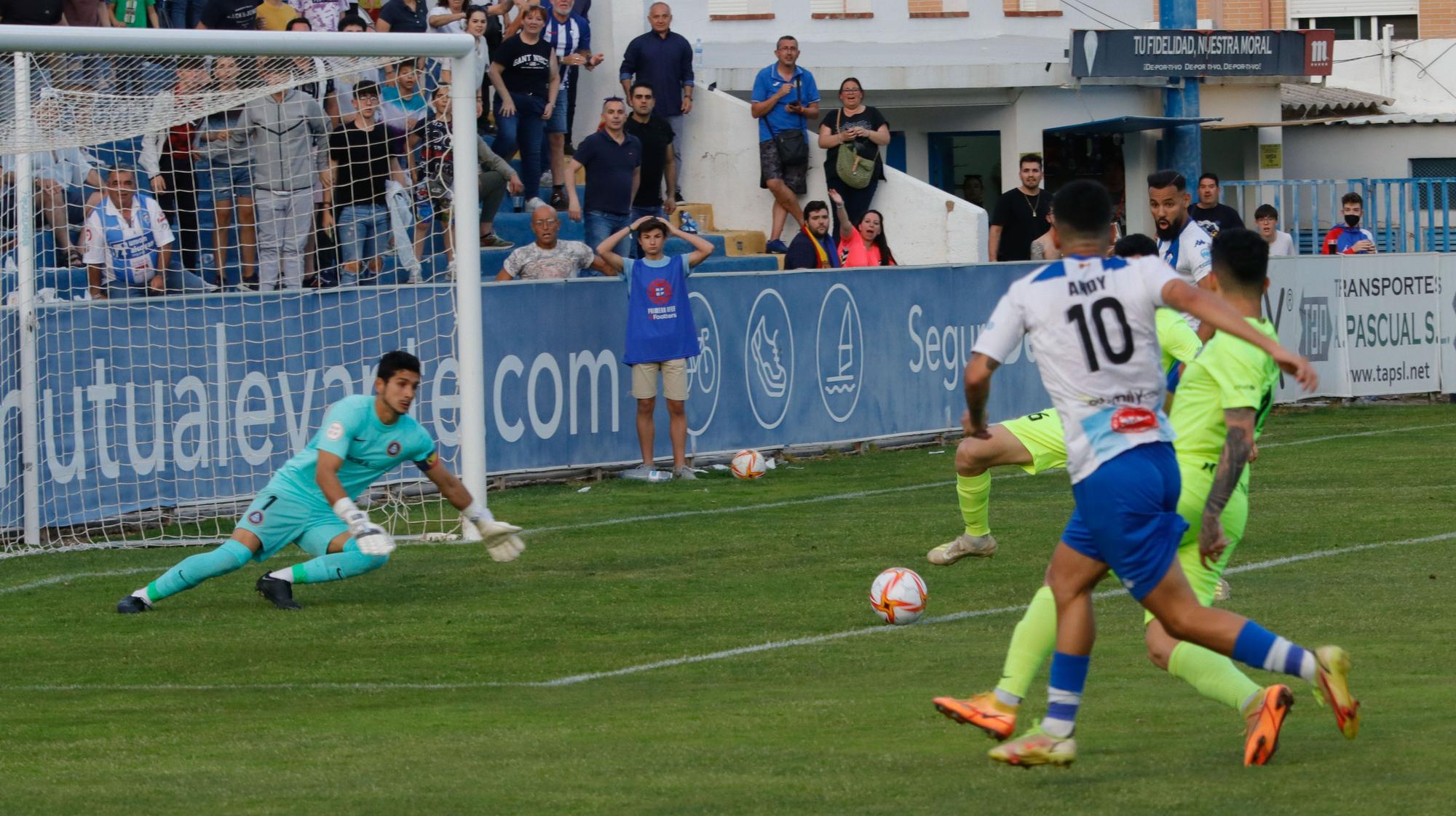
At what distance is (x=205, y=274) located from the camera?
14.8 metres

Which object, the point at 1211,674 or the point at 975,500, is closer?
the point at 1211,674

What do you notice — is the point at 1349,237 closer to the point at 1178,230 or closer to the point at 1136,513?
the point at 1178,230

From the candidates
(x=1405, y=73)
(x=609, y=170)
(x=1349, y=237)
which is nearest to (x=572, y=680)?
(x=609, y=170)

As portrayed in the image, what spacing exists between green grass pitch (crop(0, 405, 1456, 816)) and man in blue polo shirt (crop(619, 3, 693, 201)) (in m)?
8.31

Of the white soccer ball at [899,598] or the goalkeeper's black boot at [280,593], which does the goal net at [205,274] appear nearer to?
the goalkeeper's black boot at [280,593]

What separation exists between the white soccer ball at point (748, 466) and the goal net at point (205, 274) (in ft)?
8.20

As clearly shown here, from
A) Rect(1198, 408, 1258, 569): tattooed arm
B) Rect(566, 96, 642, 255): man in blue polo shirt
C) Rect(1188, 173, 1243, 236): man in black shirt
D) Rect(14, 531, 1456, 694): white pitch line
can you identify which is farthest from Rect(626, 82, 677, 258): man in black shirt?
Rect(1198, 408, 1258, 569): tattooed arm

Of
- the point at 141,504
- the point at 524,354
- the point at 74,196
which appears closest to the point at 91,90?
the point at 74,196

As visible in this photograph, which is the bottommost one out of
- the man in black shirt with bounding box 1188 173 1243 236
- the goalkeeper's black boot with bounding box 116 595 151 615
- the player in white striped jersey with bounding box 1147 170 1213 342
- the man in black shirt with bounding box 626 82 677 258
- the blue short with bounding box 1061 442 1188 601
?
the goalkeeper's black boot with bounding box 116 595 151 615

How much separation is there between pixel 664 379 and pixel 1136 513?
10.2 m

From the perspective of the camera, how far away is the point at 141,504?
13719mm

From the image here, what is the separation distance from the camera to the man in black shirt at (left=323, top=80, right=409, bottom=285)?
1517cm

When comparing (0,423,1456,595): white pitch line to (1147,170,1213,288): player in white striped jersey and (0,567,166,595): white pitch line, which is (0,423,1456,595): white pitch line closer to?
(0,567,166,595): white pitch line

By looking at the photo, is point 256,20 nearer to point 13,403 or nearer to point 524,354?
point 524,354
